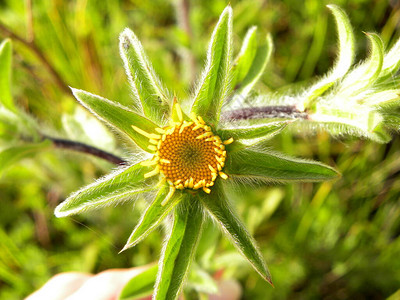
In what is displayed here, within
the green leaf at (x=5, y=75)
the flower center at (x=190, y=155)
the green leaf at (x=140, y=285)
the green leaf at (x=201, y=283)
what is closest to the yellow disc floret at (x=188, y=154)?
the flower center at (x=190, y=155)

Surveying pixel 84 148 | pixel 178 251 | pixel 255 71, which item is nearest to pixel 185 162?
pixel 178 251

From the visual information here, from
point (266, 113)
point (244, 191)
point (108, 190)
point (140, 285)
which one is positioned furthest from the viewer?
point (244, 191)

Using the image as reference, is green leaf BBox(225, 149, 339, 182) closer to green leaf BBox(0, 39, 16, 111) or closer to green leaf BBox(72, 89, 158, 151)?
green leaf BBox(72, 89, 158, 151)

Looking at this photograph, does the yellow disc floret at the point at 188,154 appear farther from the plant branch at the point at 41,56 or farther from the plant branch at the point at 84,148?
the plant branch at the point at 41,56

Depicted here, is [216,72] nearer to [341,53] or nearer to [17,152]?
[341,53]

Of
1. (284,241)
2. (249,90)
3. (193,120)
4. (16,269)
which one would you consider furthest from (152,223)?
(16,269)

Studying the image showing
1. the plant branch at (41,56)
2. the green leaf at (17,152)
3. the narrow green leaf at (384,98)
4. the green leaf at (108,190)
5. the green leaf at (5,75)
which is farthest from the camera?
the plant branch at (41,56)
